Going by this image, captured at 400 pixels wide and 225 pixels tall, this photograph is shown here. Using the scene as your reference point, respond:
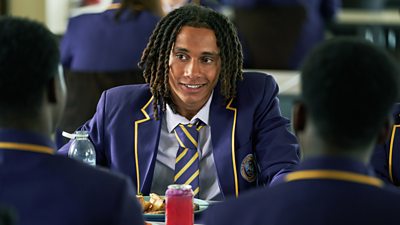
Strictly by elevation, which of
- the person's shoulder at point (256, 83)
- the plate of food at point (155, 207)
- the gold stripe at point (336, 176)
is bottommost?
the plate of food at point (155, 207)

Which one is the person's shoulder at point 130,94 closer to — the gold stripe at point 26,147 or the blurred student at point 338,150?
the gold stripe at point 26,147

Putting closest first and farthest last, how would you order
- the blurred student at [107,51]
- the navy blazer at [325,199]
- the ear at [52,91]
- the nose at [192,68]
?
the navy blazer at [325,199]
the ear at [52,91]
the nose at [192,68]
the blurred student at [107,51]

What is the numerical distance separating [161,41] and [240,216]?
59.2 inches

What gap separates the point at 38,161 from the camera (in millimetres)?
1511

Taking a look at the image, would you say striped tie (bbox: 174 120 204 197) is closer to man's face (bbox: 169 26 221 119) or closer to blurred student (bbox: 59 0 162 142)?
man's face (bbox: 169 26 221 119)

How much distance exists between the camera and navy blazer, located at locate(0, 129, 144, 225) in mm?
1479

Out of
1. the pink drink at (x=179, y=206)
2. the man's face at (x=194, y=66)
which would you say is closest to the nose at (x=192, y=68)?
the man's face at (x=194, y=66)

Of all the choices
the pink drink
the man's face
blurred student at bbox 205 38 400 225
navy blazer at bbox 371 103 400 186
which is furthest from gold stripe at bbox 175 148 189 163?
blurred student at bbox 205 38 400 225

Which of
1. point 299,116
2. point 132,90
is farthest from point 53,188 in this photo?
point 132,90

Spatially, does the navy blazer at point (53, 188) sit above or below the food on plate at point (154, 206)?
above

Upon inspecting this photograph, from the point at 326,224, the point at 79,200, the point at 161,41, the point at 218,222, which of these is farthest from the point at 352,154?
the point at 161,41

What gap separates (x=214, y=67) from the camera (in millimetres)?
2807

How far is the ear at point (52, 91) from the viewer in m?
1.59

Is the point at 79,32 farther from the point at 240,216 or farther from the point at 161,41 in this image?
the point at 240,216
